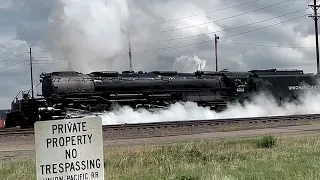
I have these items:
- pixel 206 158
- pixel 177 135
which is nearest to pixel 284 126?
pixel 177 135

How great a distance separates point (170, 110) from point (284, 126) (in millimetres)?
8565

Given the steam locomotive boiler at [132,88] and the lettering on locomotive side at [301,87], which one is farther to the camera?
the lettering on locomotive side at [301,87]

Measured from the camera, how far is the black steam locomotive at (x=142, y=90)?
30.1m

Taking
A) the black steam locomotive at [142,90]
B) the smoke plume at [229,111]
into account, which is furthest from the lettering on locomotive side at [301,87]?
the smoke plume at [229,111]

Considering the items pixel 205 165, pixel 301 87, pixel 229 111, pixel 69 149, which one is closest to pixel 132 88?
pixel 229 111

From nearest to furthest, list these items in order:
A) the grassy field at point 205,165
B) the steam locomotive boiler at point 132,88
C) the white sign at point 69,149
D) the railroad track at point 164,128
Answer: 1. the white sign at point 69,149
2. the grassy field at point 205,165
3. the railroad track at point 164,128
4. the steam locomotive boiler at point 132,88

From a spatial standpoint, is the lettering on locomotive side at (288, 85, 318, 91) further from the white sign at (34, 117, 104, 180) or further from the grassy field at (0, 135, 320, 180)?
the white sign at (34, 117, 104, 180)

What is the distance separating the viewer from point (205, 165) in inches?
486

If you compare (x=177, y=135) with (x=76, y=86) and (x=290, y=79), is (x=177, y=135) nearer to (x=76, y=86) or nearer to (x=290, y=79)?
(x=76, y=86)

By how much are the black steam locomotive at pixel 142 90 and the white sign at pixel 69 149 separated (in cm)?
2212

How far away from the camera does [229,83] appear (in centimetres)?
3819

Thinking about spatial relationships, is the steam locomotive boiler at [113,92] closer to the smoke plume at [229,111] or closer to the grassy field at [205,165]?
the smoke plume at [229,111]

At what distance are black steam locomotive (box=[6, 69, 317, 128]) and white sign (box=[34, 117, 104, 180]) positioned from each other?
2212 cm

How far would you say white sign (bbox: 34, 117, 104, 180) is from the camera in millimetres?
4777
